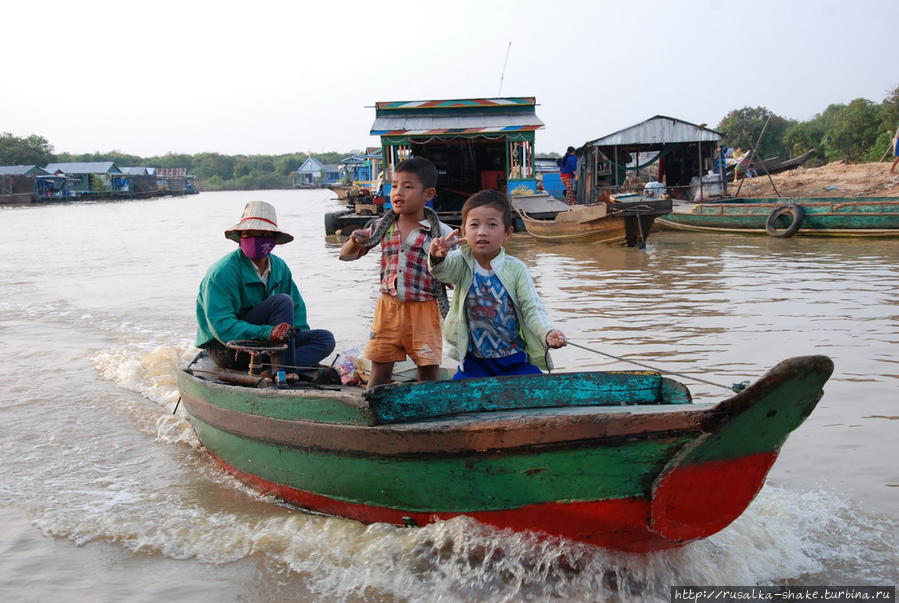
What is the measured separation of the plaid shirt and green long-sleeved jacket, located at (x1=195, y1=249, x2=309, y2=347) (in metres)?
0.87

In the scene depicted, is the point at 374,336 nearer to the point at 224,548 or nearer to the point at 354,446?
the point at 354,446

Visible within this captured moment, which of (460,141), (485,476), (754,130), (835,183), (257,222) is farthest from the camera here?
(754,130)

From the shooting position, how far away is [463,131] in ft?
51.7

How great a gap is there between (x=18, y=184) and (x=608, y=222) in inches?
1938

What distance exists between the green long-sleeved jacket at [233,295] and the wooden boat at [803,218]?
1349 cm

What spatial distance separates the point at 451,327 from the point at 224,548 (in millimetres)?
1412

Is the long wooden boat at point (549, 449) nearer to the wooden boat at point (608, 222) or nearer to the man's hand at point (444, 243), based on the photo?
the man's hand at point (444, 243)

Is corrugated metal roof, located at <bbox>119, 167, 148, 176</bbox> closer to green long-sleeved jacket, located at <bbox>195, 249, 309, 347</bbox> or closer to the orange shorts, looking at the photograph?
green long-sleeved jacket, located at <bbox>195, 249, 309, 347</bbox>

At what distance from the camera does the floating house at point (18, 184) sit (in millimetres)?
51219

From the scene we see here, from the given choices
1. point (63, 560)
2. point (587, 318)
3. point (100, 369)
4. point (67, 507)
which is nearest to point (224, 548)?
point (63, 560)

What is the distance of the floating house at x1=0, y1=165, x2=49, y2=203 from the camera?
51.2 metres

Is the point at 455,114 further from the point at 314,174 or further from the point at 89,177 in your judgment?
the point at 314,174

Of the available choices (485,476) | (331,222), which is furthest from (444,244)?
(331,222)

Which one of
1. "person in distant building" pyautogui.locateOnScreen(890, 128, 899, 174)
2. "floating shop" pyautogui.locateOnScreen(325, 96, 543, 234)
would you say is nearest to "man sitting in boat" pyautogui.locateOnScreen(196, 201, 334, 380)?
"floating shop" pyautogui.locateOnScreen(325, 96, 543, 234)
